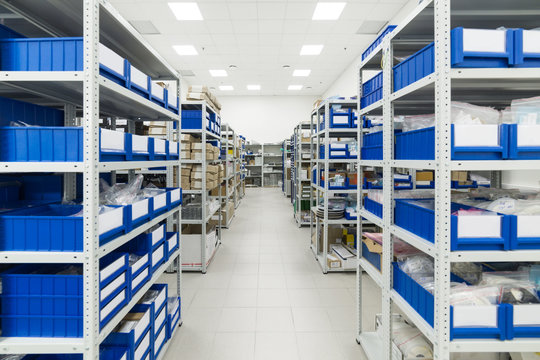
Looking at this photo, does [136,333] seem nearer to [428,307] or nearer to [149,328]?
[149,328]

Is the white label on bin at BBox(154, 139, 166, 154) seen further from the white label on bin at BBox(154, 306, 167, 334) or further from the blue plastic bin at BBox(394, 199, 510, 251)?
the blue plastic bin at BBox(394, 199, 510, 251)

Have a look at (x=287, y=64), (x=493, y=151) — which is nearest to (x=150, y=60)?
(x=493, y=151)

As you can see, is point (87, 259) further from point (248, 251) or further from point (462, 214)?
point (248, 251)

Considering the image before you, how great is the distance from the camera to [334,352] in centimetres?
227

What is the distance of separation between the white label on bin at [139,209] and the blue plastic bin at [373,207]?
1561 millimetres

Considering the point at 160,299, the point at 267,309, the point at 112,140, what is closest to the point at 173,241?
the point at 160,299

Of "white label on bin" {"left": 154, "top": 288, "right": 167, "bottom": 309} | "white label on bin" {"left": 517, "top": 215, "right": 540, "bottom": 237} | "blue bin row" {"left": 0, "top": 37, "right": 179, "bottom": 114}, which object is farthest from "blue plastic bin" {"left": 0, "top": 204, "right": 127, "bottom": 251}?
"white label on bin" {"left": 517, "top": 215, "right": 540, "bottom": 237}

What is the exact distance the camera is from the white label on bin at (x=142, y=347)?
5.68 feet

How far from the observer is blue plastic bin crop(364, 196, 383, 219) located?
2.11 m

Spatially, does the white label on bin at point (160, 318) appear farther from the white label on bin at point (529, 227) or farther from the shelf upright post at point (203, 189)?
the white label on bin at point (529, 227)

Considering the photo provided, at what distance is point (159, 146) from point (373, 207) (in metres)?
1.63

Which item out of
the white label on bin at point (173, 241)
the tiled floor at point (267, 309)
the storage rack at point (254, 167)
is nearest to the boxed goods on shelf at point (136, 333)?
the tiled floor at point (267, 309)

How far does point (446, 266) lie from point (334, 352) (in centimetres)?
139

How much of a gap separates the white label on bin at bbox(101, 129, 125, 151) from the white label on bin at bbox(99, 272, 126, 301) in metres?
0.67
